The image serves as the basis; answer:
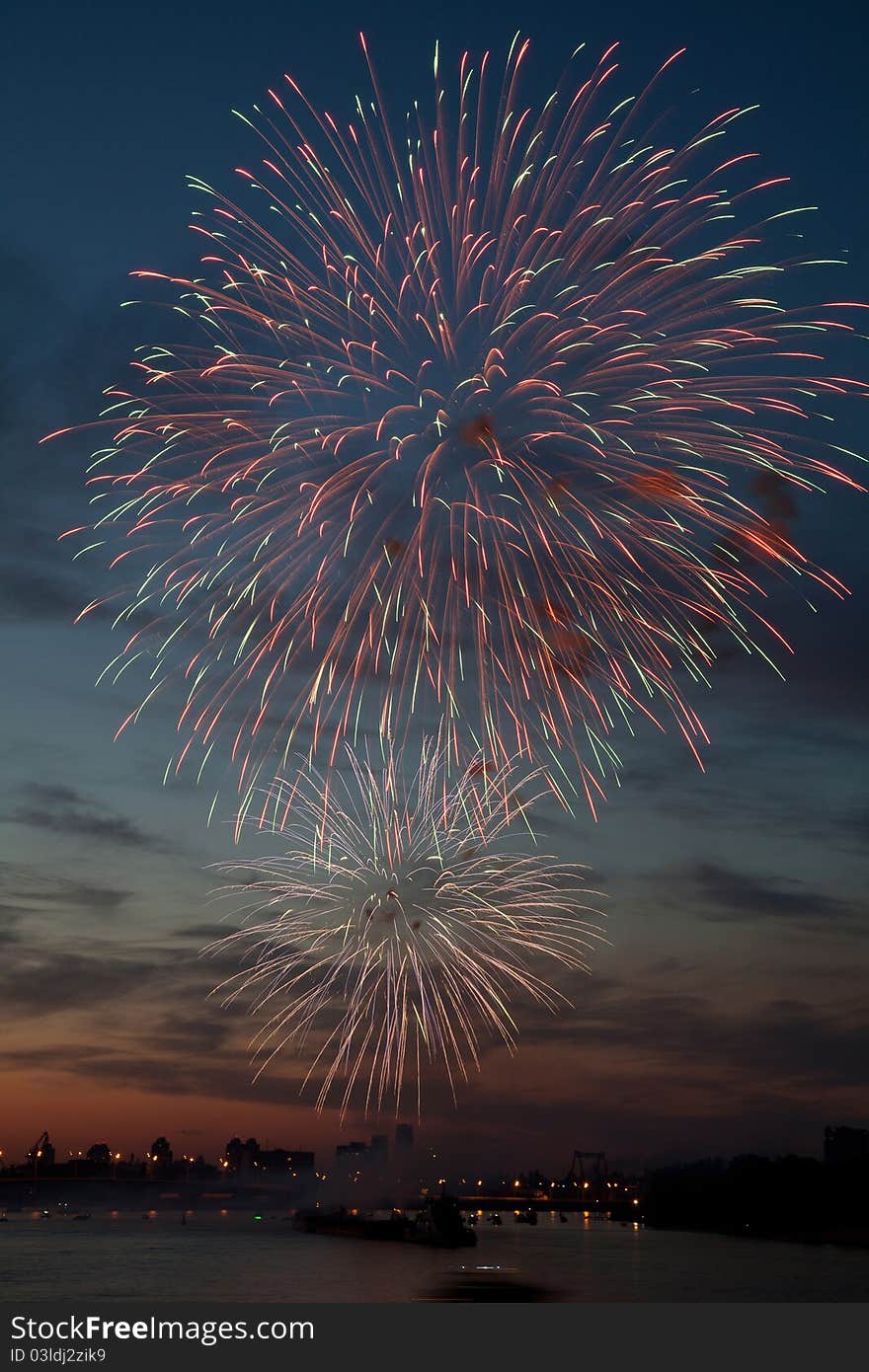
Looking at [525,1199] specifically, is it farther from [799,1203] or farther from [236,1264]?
[236,1264]

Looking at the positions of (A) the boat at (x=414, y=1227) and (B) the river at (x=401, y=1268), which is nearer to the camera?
(B) the river at (x=401, y=1268)

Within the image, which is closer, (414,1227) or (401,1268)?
(401,1268)

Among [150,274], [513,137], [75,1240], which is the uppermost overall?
[513,137]

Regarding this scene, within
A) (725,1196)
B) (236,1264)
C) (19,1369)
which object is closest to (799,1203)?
(725,1196)

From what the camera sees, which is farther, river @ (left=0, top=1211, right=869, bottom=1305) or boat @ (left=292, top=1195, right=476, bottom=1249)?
boat @ (left=292, top=1195, right=476, bottom=1249)

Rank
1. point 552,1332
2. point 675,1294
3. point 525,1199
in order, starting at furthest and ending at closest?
1. point 525,1199
2. point 675,1294
3. point 552,1332

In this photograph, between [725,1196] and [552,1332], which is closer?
[552,1332]

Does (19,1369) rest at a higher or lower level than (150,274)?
lower

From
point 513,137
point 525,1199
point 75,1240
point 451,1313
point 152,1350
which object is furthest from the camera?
point 525,1199
